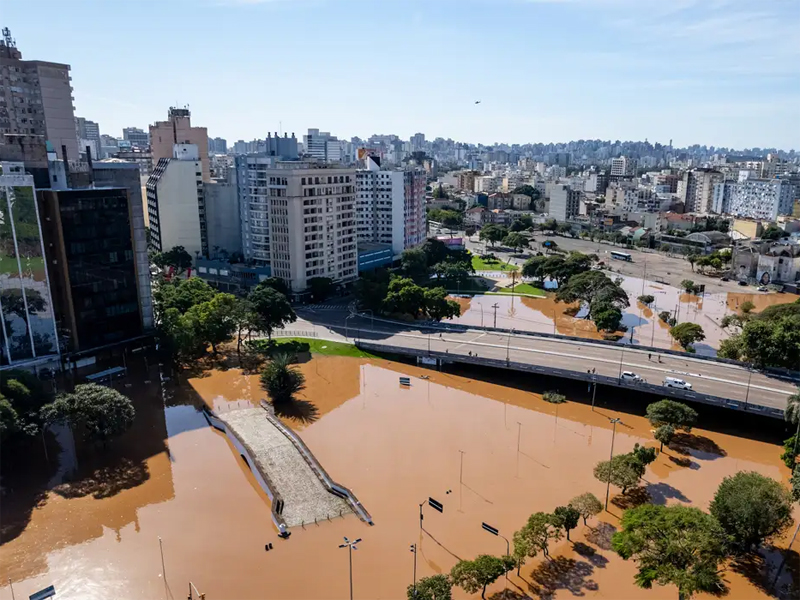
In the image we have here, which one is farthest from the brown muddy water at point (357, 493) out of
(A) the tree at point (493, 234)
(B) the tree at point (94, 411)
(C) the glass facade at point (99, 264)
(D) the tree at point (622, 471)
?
(A) the tree at point (493, 234)

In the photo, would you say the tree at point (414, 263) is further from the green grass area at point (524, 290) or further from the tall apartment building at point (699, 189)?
the tall apartment building at point (699, 189)

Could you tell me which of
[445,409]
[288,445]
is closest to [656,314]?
[445,409]

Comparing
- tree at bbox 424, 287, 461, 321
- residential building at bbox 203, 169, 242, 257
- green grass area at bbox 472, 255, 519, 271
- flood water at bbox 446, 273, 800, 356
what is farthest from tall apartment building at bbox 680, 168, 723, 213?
residential building at bbox 203, 169, 242, 257

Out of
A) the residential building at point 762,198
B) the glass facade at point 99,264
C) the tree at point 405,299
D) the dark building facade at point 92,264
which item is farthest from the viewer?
the residential building at point 762,198

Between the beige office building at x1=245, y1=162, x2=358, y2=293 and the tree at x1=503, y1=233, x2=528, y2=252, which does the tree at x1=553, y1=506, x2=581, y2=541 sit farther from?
the tree at x1=503, y1=233, x2=528, y2=252

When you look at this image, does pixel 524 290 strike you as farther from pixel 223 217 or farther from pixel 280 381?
pixel 280 381

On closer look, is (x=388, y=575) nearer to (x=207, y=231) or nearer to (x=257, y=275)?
(x=257, y=275)

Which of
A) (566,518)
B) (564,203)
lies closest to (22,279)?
(566,518)
